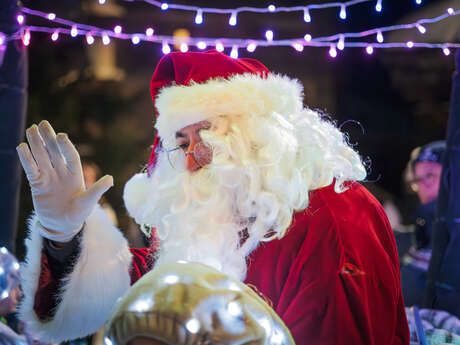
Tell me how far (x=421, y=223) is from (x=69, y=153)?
252 centimetres

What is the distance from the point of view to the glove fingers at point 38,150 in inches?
67.1

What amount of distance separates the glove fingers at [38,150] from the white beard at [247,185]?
44 centimetres

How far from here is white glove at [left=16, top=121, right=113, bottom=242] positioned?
1.70 metres

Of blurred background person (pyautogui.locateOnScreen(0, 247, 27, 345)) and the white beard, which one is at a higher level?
the white beard

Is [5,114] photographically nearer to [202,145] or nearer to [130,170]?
[202,145]

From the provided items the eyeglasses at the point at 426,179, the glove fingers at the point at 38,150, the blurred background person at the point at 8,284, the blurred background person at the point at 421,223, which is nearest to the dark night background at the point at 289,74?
the blurred background person at the point at 421,223

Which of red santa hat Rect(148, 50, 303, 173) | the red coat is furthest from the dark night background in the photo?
the red coat

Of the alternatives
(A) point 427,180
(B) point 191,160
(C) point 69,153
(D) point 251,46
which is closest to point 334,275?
(B) point 191,160

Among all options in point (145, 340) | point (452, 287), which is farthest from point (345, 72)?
point (145, 340)

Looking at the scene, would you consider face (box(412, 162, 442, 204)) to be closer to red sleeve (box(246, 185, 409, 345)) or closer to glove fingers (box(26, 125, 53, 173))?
red sleeve (box(246, 185, 409, 345))

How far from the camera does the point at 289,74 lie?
6.44 metres

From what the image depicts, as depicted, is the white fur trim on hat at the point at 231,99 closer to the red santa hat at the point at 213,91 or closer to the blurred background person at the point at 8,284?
the red santa hat at the point at 213,91

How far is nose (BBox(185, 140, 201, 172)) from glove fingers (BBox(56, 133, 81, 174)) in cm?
38

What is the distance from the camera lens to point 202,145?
6.29 ft
